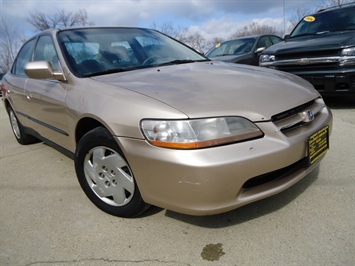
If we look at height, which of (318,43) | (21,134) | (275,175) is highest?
(318,43)

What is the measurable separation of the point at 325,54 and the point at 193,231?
356 cm

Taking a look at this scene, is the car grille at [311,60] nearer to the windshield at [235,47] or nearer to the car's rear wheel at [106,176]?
the windshield at [235,47]

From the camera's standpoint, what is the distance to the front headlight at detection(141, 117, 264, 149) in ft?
5.59

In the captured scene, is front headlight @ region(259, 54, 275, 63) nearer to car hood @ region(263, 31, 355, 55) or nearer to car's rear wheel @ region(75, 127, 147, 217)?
car hood @ region(263, 31, 355, 55)

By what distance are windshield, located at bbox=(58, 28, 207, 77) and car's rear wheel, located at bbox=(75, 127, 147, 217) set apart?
2.07 ft

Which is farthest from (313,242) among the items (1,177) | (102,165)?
(1,177)

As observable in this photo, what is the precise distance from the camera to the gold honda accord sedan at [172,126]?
171 cm

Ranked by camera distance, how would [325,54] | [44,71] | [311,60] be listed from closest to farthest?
[44,71], [325,54], [311,60]

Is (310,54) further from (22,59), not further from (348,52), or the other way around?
(22,59)

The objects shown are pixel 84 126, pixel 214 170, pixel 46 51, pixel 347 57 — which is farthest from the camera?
pixel 347 57

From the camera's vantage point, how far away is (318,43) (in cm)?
456

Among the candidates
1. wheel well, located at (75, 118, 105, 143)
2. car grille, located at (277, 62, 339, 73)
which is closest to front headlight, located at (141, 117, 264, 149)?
wheel well, located at (75, 118, 105, 143)

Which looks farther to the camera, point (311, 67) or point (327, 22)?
point (327, 22)

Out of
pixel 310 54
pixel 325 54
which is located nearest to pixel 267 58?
pixel 310 54
